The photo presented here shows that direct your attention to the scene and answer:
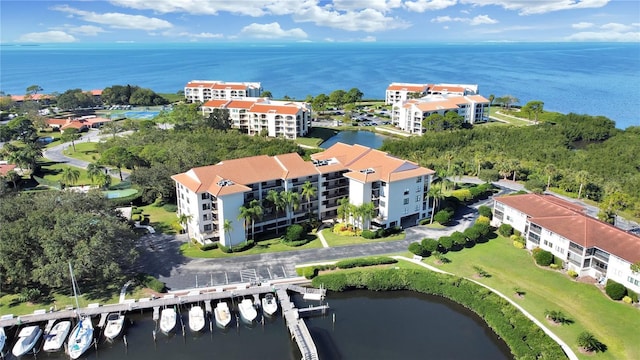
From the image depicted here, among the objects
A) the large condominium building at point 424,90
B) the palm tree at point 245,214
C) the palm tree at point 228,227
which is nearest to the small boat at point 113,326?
the palm tree at point 228,227

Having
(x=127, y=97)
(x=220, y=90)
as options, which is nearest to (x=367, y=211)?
(x=220, y=90)

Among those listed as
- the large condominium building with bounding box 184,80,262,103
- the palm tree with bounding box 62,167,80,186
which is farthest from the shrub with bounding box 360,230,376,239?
the large condominium building with bounding box 184,80,262,103

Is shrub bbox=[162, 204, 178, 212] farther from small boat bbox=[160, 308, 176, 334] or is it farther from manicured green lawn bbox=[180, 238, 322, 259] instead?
small boat bbox=[160, 308, 176, 334]

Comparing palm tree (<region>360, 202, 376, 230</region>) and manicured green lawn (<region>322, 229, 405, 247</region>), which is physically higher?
palm tree (<region>360, 202, 376, 230</region>)

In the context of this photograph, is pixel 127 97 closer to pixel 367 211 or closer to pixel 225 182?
pixel 225 182

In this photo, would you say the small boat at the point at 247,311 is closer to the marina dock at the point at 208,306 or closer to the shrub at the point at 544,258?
the marina dock at the point at 208,306
